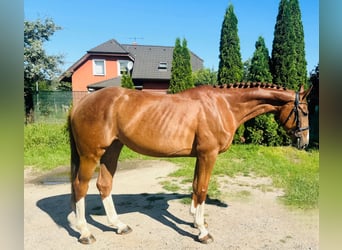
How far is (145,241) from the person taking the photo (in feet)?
9.70

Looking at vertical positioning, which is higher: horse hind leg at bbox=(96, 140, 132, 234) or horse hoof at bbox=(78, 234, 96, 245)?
horse hind leg at bbox=(96, 140, 132, 234)

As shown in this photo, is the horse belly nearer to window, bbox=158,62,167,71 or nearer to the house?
the house

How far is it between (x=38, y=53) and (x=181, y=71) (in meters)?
11.3

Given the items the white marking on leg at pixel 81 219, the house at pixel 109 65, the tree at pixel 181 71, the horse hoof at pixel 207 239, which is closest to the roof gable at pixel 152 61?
the house at pixel 109 65

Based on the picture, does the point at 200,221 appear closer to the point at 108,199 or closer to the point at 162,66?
the point at 108,199

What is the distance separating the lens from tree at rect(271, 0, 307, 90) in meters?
8.80

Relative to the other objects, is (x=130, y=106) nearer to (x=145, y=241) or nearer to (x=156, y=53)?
(x=145, y=241)

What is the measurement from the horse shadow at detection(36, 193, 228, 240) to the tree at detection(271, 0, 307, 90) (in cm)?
655

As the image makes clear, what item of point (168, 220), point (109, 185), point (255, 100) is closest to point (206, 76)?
point (255, 100)

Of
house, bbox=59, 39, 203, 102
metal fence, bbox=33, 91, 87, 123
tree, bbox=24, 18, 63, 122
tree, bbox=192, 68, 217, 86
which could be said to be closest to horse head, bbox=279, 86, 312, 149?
metal fence, bbox=33, 91, 87, 123

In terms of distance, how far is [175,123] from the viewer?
2865 mm

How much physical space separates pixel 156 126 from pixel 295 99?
68.2 inches
